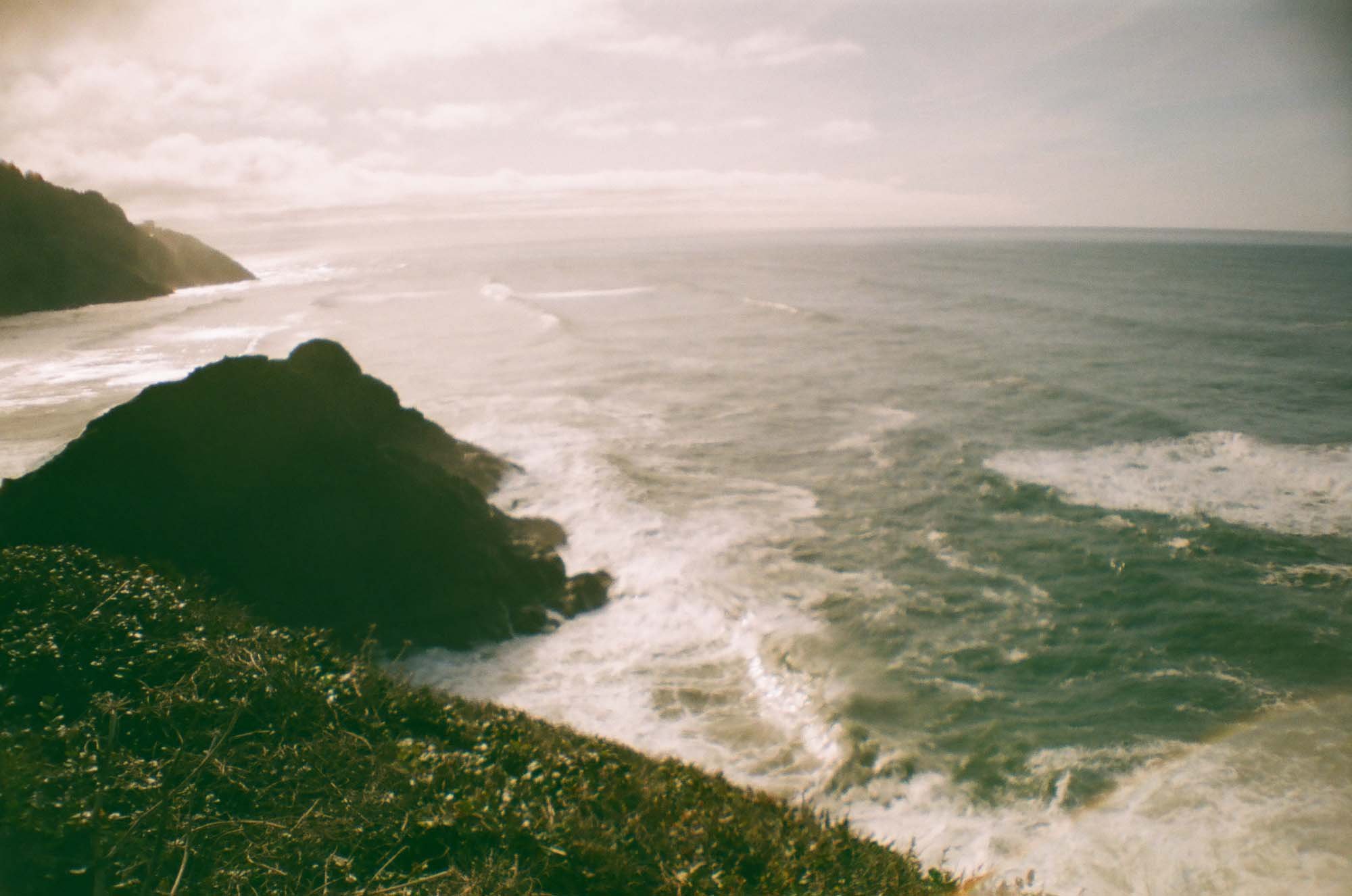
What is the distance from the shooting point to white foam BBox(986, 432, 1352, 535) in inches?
916

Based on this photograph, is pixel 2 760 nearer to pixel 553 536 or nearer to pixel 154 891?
pixel 154 891

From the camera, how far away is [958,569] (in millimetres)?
20422

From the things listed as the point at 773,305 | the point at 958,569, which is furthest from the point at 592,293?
the point at 958,569

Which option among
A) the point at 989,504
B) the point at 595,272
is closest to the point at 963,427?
the point at 989,504

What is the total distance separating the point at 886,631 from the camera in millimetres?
17359

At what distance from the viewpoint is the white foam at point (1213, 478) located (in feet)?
76.3

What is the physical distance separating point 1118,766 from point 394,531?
15.9 m

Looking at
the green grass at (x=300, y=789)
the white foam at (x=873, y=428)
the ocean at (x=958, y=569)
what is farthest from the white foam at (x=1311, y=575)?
the green grass at (x=300, y=789)

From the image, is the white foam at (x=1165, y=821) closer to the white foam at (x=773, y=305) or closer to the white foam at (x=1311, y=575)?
the white foam at (x=1311, y=575)

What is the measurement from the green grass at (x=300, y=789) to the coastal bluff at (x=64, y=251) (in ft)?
299

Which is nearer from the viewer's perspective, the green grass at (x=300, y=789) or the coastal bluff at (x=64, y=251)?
the green grass at (x=300, y=789)

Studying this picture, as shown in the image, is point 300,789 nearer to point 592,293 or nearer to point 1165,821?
point 1165,821

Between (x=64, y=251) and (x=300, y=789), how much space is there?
105853 millimetres

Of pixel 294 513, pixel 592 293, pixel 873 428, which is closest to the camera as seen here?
pixel 294 513
